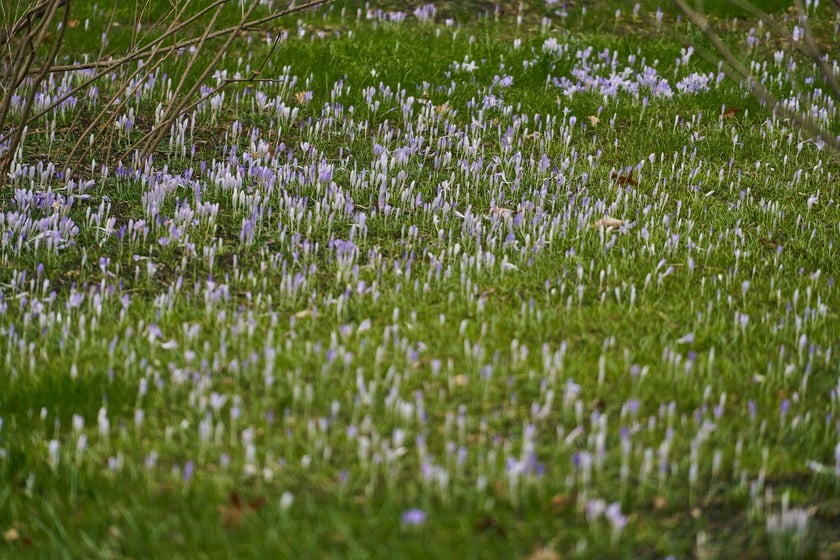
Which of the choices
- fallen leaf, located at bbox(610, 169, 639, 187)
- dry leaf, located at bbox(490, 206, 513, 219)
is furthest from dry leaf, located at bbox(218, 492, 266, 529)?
fallen leaf, located at bbox(610, 169, 639, 187)

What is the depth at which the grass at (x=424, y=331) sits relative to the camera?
3359mm

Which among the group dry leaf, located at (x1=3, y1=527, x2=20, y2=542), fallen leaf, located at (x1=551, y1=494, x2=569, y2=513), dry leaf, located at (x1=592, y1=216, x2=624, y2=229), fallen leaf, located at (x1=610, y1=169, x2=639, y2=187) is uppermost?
fallen leaf, located at (x1=610, y1=169, x2=639, y2=187)

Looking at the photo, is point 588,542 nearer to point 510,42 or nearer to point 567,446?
point 567,446

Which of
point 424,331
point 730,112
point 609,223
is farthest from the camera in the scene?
point 730,112

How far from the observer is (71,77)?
356 inches

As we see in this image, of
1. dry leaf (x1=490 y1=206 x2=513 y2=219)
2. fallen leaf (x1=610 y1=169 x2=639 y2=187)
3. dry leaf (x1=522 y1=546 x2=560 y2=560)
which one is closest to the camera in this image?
dry leaf (x1=522 y1=546 x2=560 y2=560)

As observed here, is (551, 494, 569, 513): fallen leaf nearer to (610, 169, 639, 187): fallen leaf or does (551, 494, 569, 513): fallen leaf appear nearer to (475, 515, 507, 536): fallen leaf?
(475, 515, 507, 536): fallen leaf

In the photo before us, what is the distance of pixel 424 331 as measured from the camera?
189 inches

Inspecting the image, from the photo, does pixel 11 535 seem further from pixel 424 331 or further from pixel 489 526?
pixel 424 331

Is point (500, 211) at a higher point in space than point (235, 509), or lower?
higher

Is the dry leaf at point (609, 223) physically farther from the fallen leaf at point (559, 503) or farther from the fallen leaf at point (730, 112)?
the fallen leaf at point (559, 503)

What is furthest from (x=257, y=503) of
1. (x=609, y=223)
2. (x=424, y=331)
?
(x=609, y=223)

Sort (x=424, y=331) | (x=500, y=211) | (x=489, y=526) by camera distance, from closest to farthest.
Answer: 1. (x=489, y=526)
2. (x=424, y=331)
3. (x=500, y=211)

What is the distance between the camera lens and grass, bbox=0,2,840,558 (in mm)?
3359
